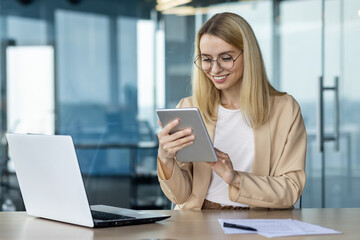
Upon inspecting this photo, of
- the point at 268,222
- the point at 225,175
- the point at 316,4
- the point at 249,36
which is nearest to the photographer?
the point at 268,222

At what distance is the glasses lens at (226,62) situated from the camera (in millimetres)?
2340

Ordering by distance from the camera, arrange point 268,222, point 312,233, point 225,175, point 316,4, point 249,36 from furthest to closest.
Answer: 1. point 316,4
2. point 249,36
3. point 225,175
4. point 268,222
5. point 312,233

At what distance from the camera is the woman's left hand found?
83.0 inches

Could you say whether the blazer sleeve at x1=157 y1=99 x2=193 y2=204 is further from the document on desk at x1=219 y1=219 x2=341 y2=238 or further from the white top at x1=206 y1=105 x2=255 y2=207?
the document on desk at x1=219 y1=219 x2=341 y2=238

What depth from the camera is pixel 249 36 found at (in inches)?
92.1

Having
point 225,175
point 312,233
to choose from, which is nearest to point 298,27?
point 225,175

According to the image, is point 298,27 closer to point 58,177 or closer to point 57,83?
point 57,83

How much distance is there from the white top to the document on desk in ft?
1.31

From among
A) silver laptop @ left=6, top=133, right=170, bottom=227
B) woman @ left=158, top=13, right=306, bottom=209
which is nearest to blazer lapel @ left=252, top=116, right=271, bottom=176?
woman @ left=158, top=13, right=306, bottom=209

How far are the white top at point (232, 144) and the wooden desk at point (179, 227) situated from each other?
0.64 feet

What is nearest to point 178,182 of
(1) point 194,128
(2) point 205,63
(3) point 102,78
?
(1) point 194,128

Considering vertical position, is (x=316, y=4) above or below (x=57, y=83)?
above

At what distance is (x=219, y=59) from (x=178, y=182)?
502 millimetres

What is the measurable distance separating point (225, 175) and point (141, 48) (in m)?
2.73
